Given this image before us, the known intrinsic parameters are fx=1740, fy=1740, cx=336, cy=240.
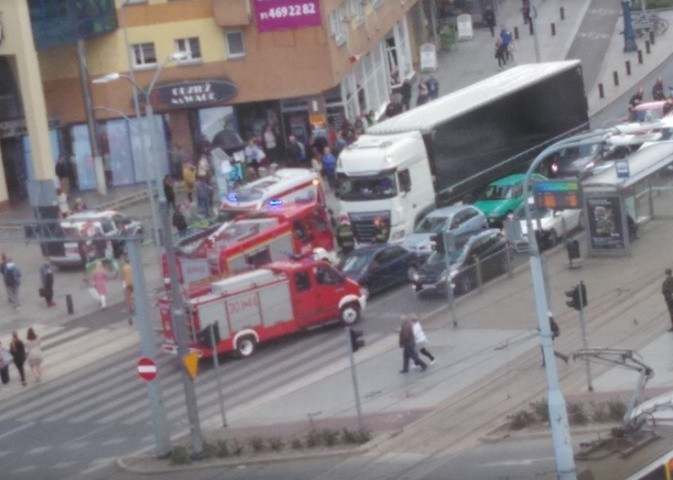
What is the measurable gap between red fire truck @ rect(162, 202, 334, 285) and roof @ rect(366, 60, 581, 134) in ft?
12.7

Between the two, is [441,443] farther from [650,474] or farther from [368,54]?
[368,54]

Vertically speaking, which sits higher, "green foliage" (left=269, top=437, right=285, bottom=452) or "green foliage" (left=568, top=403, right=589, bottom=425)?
"green foliage" (left=568, top=403, right=589, bottom=425)

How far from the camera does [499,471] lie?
29.2 metres

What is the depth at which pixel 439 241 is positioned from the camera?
4422cm

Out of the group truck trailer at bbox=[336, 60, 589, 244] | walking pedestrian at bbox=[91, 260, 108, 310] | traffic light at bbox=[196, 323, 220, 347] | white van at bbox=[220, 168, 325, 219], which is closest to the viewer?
traffic light at bbox=[196, 323, 220, 347]

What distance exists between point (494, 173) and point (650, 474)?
30397 millimetres

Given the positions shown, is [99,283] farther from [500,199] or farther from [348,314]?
[500,199]

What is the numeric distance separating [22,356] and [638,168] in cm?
1700

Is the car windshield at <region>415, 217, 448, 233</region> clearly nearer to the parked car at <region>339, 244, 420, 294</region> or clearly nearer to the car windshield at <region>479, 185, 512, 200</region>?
the parked car at <region>339, 244, 420, 294</region>

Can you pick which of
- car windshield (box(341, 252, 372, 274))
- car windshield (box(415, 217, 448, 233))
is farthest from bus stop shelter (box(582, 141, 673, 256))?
car windshield (box(341, 252, 372, 274))

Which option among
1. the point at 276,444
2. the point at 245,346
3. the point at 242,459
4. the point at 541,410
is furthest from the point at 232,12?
the point at 541,410

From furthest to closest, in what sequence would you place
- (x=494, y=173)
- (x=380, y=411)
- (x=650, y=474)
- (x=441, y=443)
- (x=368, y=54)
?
(x=368, y=54) < (x=494, y=173) < (x=380, y=411) < (x=441, y=443) < (x=650, y=474)

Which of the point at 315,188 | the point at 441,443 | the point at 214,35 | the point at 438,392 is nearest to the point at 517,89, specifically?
the point at 315,188

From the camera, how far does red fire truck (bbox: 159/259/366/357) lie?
137 ft
